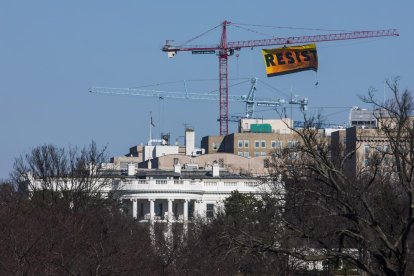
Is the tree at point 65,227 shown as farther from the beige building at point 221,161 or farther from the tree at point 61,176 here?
the beige building at point 221,161

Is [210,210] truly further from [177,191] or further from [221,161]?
[221,161]

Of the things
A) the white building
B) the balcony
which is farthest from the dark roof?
the balcony

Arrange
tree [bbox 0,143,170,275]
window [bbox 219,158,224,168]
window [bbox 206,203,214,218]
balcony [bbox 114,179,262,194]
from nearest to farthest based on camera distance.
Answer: tree [bbox 0,143,170,275] → window [bbox 206,203,214,218] → balcony [bbox 114,179,262,194] → window [bbox 219,158,224,168]

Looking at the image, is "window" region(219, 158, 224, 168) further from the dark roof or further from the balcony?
the balcony

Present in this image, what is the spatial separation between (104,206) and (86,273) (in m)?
35.6

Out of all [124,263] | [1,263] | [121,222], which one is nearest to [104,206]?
[121,222]

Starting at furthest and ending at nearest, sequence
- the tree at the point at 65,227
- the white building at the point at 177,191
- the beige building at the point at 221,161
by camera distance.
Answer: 1. the beige building at the point at 221,161
2. the white building at the point at 177,191
3. the tree at the point at 65,227

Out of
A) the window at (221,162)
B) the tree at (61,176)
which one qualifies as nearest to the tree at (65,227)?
the tree at (61,176)

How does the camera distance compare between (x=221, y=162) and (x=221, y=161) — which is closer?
(x=221, y=162)

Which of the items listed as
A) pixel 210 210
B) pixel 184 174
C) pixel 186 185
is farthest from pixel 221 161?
pixel 210 210

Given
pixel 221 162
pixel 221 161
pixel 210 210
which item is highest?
pixel 221 161

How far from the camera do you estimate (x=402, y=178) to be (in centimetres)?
3772

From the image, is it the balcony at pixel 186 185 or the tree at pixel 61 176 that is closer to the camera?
the tree at pixel 61 176

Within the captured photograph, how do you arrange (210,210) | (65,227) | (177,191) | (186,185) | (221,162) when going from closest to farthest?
(65,227), (210,210), (177,191), (186,185), (221,162)
